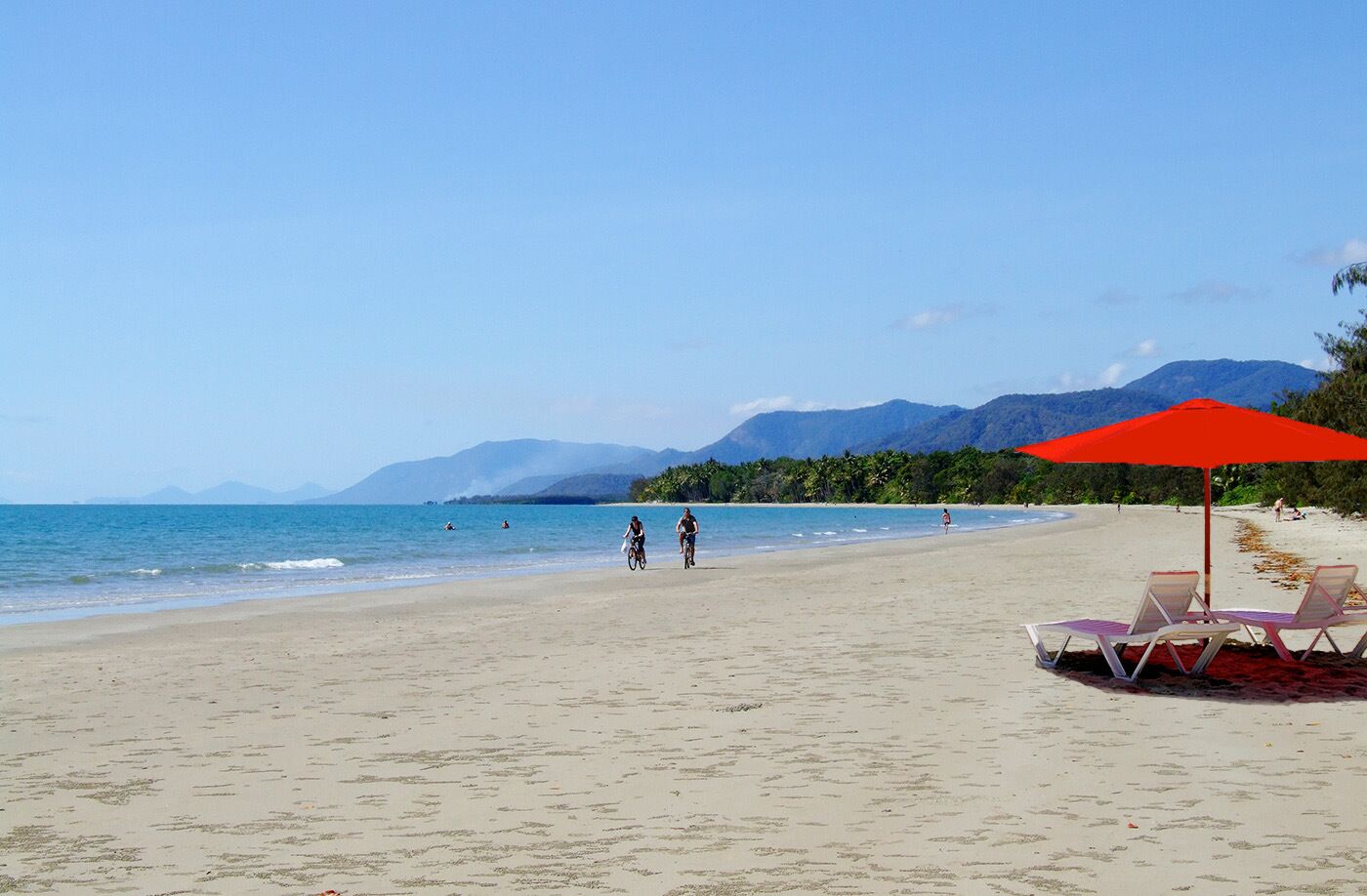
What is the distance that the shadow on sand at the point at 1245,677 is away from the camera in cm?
857

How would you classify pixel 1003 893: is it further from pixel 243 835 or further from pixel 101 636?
pixel 101 636

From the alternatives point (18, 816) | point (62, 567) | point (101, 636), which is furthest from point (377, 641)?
point (62, 567)

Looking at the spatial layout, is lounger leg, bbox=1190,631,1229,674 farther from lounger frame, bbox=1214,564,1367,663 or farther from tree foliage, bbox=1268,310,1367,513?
tree foliage, bbox=1268,310,1367,513

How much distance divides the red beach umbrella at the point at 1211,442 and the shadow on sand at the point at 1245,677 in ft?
5.38

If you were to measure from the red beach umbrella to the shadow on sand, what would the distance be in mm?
1639

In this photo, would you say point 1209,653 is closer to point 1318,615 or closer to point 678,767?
point 1318,615

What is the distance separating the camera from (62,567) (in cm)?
3647

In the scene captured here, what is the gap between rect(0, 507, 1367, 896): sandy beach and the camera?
190 inches

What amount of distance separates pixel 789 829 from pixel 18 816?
376 centimetres

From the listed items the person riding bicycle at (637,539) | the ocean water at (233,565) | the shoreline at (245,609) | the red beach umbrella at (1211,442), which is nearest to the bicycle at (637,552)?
the person riding bicycle at (637,539)

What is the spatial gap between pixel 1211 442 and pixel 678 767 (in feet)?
18.0

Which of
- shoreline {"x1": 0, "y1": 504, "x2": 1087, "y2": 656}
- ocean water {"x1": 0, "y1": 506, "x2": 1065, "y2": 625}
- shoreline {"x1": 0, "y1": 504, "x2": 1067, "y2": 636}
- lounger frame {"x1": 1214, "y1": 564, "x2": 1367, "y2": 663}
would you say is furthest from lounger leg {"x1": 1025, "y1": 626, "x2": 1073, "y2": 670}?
ocean water {"x1": 0, "y1": 506, "x2": 1065, "y2": 625}

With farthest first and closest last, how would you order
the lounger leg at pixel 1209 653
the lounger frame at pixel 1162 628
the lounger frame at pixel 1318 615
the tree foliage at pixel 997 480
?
the tree foliage at pixel 997 480 → the lounger frame at pixel 1318 615 → the lounger leg at pixel 1209 653 → the lounger frame at pixel 1162 628

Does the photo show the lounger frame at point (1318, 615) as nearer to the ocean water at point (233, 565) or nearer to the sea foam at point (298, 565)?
the ocean water at point (233, 565)
